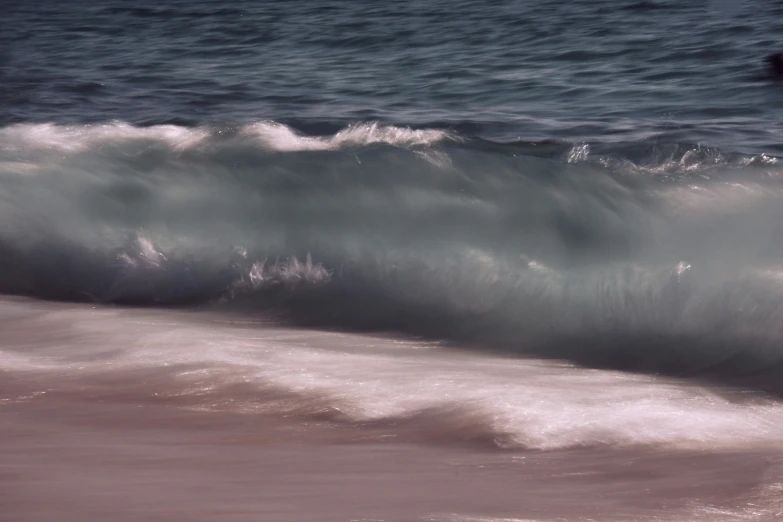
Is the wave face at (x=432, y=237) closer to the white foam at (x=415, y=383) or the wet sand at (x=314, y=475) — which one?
the white foam at (x=415, y=383)

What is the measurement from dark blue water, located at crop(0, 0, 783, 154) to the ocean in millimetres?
67

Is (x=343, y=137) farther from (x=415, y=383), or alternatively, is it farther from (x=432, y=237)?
(x=415, y=383)

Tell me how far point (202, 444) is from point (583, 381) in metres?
1.42

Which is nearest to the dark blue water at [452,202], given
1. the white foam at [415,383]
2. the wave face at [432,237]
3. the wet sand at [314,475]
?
the wave face at [432,237]

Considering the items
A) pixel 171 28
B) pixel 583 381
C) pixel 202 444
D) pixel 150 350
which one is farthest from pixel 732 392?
pixel 171 28

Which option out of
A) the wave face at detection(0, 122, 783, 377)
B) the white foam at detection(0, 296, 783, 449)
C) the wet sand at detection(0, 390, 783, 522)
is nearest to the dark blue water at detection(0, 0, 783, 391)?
the wave face at detection(0, 122, 783, 377)

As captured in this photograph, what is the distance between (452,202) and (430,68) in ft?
15.1

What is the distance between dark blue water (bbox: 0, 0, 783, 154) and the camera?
736cm

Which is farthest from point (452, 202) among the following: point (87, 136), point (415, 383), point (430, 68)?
point (430, 68)

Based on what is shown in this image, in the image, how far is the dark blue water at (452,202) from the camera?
4.29m

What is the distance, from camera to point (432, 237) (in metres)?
5.05

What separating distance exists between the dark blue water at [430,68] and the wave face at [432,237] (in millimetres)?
1197

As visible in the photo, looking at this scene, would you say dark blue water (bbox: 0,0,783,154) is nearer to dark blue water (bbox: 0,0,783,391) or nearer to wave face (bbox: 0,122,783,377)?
dark blue water (bbox: 0,0,783,391)

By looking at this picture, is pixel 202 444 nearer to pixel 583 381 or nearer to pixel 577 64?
pixel 583 381
